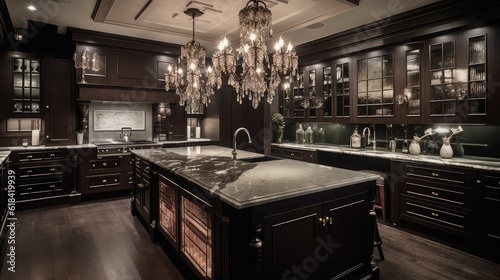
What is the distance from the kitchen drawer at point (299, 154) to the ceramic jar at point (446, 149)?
6.75 feet

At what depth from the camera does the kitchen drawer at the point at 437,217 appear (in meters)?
3.33

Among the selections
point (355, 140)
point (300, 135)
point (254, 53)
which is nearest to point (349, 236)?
point (254, 53)

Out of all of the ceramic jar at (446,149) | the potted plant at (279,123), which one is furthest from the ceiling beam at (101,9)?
the ceramic jar at (446,149)

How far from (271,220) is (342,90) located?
13.0ft

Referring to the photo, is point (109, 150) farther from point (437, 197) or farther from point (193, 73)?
point (437, 197)

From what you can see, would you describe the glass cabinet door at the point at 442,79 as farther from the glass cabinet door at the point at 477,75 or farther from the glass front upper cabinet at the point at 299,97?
the glass front upper cabinet at the point at 299,97

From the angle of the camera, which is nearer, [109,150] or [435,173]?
[435,173]

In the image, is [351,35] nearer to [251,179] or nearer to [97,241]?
[251,179]

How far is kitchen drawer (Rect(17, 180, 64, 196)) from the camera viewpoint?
4789 mm

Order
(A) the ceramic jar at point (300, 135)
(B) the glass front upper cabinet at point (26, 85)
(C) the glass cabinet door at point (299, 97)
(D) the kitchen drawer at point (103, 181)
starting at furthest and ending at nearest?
(A) the ceramic jar at point (300, 135) → (C) the glass cabinet door at point (299, 97) → (D) the kitchen drawer at point (103, 181) → (B) the glass front upper cabinet at point (26, 85)

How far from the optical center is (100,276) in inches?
109

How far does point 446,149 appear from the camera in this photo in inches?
148

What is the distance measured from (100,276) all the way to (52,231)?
1.66 meters

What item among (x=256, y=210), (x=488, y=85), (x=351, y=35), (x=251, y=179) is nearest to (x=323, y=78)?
(x=351, y=35)
